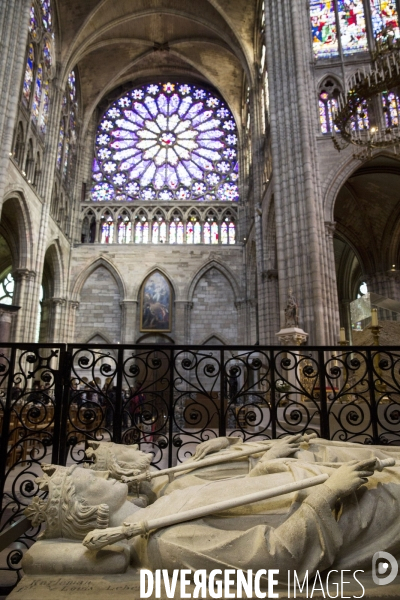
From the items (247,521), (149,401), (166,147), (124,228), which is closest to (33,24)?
(166,147)

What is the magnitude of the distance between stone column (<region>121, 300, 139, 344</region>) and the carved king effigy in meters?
17.1

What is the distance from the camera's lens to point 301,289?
34.2 ft

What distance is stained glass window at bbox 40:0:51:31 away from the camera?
16.0 meters

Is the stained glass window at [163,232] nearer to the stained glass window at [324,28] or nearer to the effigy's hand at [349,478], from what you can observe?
the stained glass window at [324,28]

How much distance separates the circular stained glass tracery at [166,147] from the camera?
2119cm

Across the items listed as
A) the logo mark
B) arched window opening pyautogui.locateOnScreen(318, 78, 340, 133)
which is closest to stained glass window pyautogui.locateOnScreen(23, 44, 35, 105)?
arched window opening pyautogui.locateOnScreen(318, 78, 340, 133)

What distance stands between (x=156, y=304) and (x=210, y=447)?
1711 centimetres

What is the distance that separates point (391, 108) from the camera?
37.4 ft

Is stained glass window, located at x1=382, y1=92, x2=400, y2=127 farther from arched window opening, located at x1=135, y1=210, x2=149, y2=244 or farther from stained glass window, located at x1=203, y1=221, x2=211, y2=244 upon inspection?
arched window opening, located at x1=135, y1=210, x2=149, y2=244

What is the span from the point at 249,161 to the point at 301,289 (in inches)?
448

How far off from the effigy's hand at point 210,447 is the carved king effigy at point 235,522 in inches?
19.4

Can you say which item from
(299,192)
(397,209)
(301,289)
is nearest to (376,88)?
(299,192)

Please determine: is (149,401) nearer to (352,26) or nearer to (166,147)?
(352,26)

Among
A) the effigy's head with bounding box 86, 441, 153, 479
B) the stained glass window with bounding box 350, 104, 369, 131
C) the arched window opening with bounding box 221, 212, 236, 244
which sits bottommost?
the effigy's head with bounding box 86, 441, 153, 479
